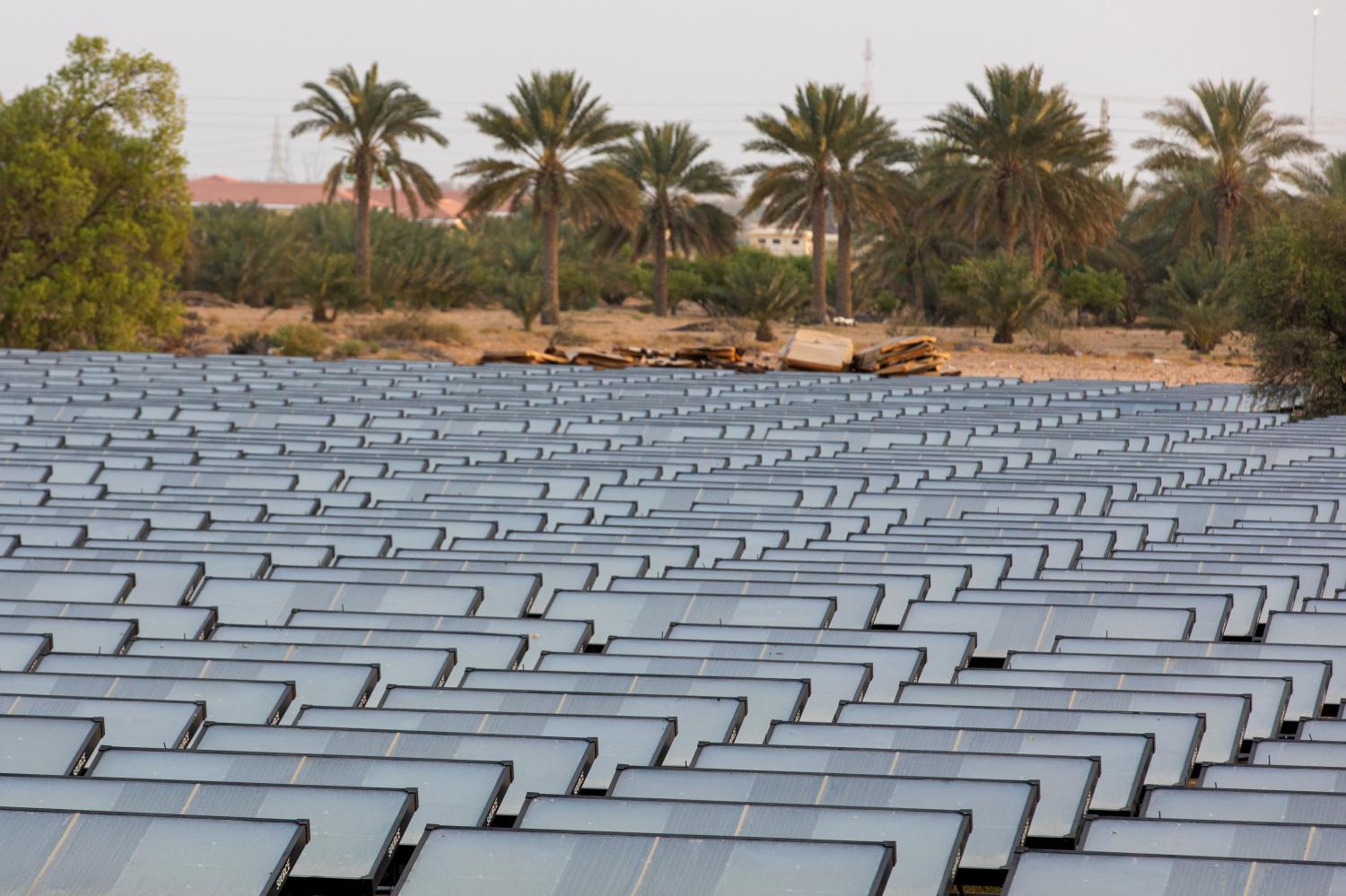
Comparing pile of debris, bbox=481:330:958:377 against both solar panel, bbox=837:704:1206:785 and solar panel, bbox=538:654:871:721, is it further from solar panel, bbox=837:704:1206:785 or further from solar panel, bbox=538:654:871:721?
solar panel, bbox=837:704:1206:785

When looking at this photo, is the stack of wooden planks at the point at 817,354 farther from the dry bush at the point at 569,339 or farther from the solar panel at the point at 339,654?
the solar panel at the point at 339,654

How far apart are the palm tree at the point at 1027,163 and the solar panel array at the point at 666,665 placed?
2499 centimetres

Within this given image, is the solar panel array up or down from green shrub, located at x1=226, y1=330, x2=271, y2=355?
up

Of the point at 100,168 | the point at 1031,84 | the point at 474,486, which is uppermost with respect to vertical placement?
the point at 1031,84

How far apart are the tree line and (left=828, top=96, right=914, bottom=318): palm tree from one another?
74mm

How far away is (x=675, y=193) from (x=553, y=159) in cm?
695

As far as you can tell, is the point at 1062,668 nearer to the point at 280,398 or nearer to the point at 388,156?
the point at 280,398

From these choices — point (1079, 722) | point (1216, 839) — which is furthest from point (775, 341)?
point (1216, 839)

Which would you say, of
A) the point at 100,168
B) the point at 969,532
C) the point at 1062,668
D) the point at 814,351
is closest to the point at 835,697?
the point at 1062,668

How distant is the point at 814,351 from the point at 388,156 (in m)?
16.9

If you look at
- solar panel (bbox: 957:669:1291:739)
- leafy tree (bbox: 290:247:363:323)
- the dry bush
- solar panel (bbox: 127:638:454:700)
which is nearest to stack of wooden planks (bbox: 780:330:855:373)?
the dry bush

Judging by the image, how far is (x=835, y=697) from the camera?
7.76 meters

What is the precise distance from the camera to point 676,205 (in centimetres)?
4897

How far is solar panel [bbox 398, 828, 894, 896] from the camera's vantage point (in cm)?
464
